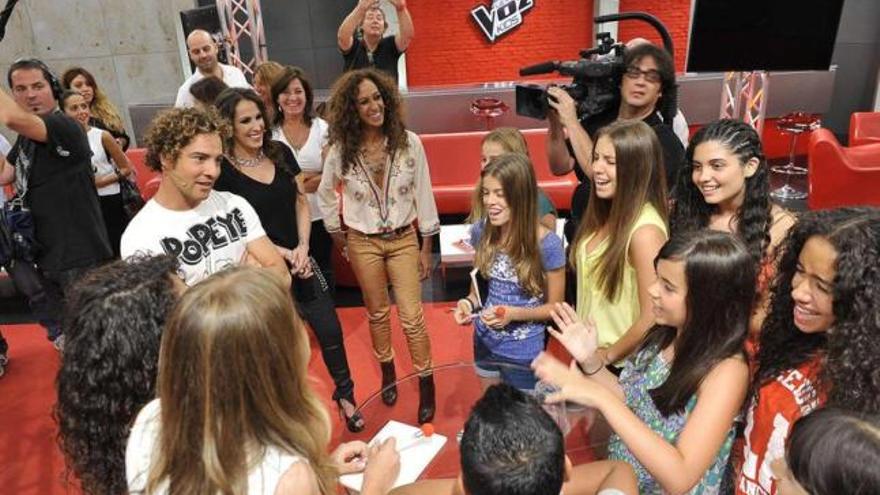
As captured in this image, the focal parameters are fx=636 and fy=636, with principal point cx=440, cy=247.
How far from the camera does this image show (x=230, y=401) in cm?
115

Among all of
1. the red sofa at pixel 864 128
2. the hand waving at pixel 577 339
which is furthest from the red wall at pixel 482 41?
the hand waving at pixel 577 339

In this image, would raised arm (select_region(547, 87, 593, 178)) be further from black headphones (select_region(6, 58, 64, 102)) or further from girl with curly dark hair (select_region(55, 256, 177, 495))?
black headphones (select_region(6, 58, 64, 102))

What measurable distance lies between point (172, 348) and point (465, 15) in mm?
8680

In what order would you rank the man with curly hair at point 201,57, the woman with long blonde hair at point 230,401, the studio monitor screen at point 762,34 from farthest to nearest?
1. the studio monitor screen at point 762,34
2. the man with curly hair at point 201,57
3. the woman with long blonde hair at point 230,401

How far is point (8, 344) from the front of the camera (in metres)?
3.92

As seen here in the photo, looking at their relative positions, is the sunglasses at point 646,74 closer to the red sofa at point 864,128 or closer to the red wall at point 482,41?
the red sofa at point 864,128

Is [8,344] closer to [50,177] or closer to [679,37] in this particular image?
[50,177]

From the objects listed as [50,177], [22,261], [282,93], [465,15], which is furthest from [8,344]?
[465,15]

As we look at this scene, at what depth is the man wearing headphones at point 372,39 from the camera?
4391 millimetres

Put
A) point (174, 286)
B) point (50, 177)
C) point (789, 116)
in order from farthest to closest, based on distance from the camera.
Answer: point (789, 116) → point (50, 177) → point (174, 286)

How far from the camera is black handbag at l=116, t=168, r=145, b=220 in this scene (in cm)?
382

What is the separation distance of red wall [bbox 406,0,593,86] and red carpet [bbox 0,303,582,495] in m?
6.05

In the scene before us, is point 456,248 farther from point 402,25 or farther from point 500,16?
point 500,16

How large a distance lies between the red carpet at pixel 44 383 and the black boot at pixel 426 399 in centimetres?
7
